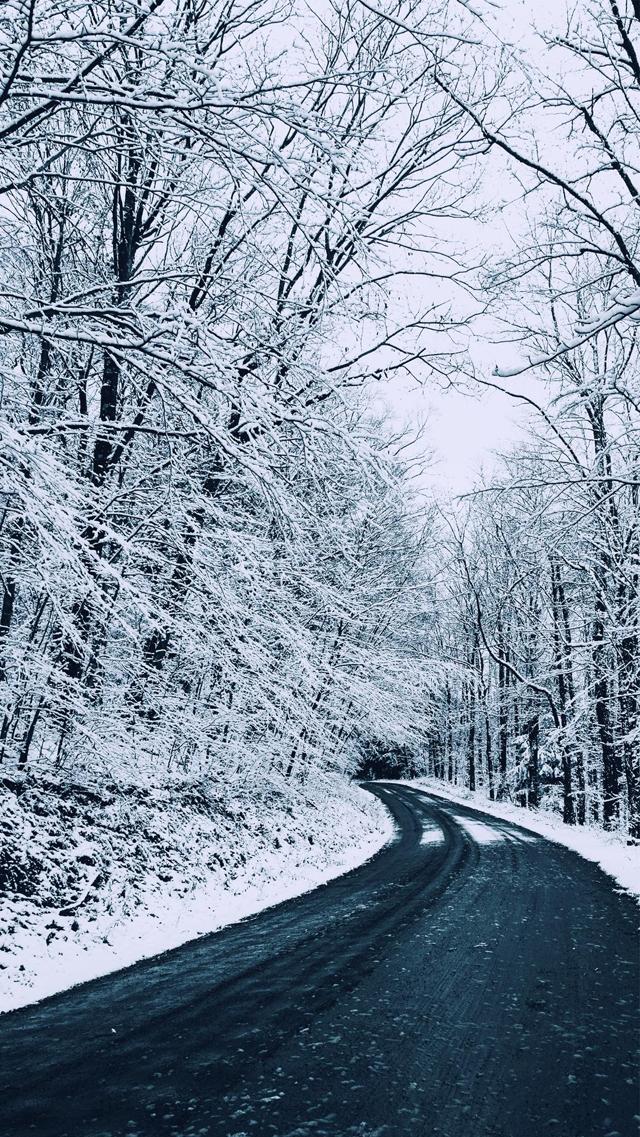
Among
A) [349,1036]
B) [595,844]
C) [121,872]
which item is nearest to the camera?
[349,1036]

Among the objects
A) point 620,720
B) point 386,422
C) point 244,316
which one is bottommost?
point 620,720

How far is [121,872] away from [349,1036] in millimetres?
4323

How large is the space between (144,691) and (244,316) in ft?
18.6

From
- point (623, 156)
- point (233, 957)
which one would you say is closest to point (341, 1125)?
point (233, 957)

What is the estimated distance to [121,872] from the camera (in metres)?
8.16

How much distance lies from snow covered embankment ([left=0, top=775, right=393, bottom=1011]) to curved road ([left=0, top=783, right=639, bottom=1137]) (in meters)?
0.49

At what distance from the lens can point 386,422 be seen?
19516mm

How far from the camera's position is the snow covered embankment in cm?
630

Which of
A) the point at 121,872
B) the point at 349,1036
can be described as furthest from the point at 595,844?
the point at 349,1036

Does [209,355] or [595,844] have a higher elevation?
[209,355]

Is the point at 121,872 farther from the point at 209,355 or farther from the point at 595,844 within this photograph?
the point at 595,844

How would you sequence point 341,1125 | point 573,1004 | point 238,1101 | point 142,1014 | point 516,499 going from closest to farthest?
1. point 341,1125
2. point 238,1101
3. point 142,1014
4. point 573,1004
5. point 516,499

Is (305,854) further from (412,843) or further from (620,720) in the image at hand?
(620,720)

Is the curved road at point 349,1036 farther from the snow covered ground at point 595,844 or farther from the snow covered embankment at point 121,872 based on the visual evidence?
the snow covered ground at point 595,844
